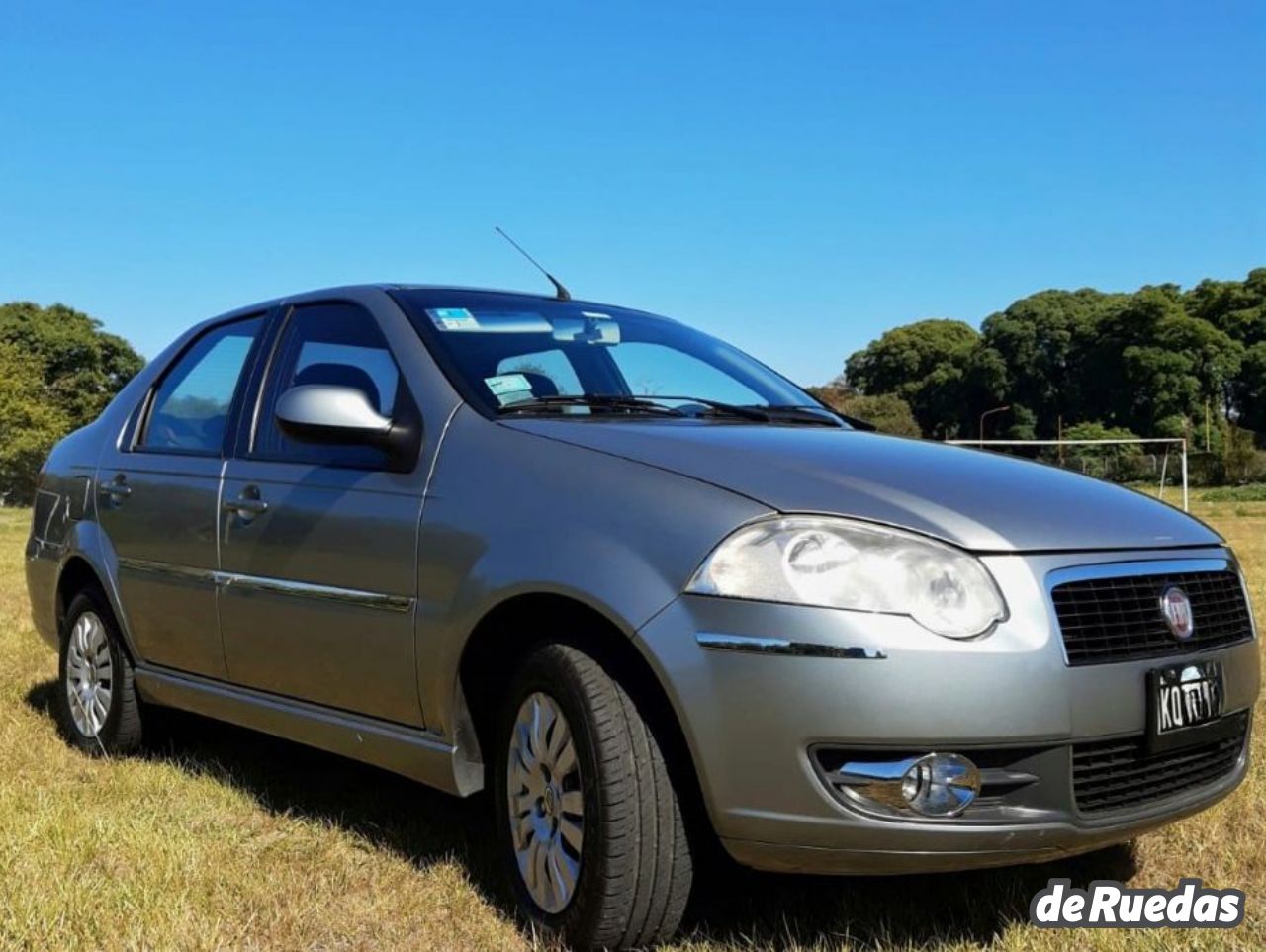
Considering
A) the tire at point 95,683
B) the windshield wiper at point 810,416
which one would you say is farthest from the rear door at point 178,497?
the windshield wiper at point 810,416

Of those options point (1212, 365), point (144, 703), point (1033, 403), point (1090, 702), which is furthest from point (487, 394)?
point (1033, 403)

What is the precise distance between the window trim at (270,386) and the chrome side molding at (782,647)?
1170 mm

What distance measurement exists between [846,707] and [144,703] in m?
3.06

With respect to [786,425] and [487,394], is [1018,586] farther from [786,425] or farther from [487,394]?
[487,394]

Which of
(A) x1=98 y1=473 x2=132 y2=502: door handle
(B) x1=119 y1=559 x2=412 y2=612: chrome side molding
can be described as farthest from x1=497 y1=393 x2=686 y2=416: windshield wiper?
(A) x1=98 y1=473 x2=132 y2=502: door handle

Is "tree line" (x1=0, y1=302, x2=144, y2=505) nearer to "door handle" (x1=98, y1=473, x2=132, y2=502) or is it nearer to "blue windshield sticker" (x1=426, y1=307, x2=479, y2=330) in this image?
"door handle" (x1=98, y1=473, x2=132, y2=502)

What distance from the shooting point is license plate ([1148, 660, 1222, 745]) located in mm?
2455

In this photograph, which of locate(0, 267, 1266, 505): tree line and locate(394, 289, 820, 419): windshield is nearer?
locate(394, 289, 820, 419): windshield

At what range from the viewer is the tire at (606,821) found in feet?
8.13

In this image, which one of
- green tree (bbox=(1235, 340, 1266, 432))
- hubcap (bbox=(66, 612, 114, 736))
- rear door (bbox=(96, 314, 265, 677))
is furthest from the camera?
green tree (bbox=(1235, 340, 1266, 432))

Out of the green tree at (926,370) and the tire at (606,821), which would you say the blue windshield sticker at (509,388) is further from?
the green tree at (926,370)

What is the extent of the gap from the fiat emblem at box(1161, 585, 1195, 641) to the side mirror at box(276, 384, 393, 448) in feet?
6.25

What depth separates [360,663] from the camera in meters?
3.21

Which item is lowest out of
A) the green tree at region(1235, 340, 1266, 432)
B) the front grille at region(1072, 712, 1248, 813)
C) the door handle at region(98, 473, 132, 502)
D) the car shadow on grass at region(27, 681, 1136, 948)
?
the car shadow on grass at region(27, 681, 1136, 948)
